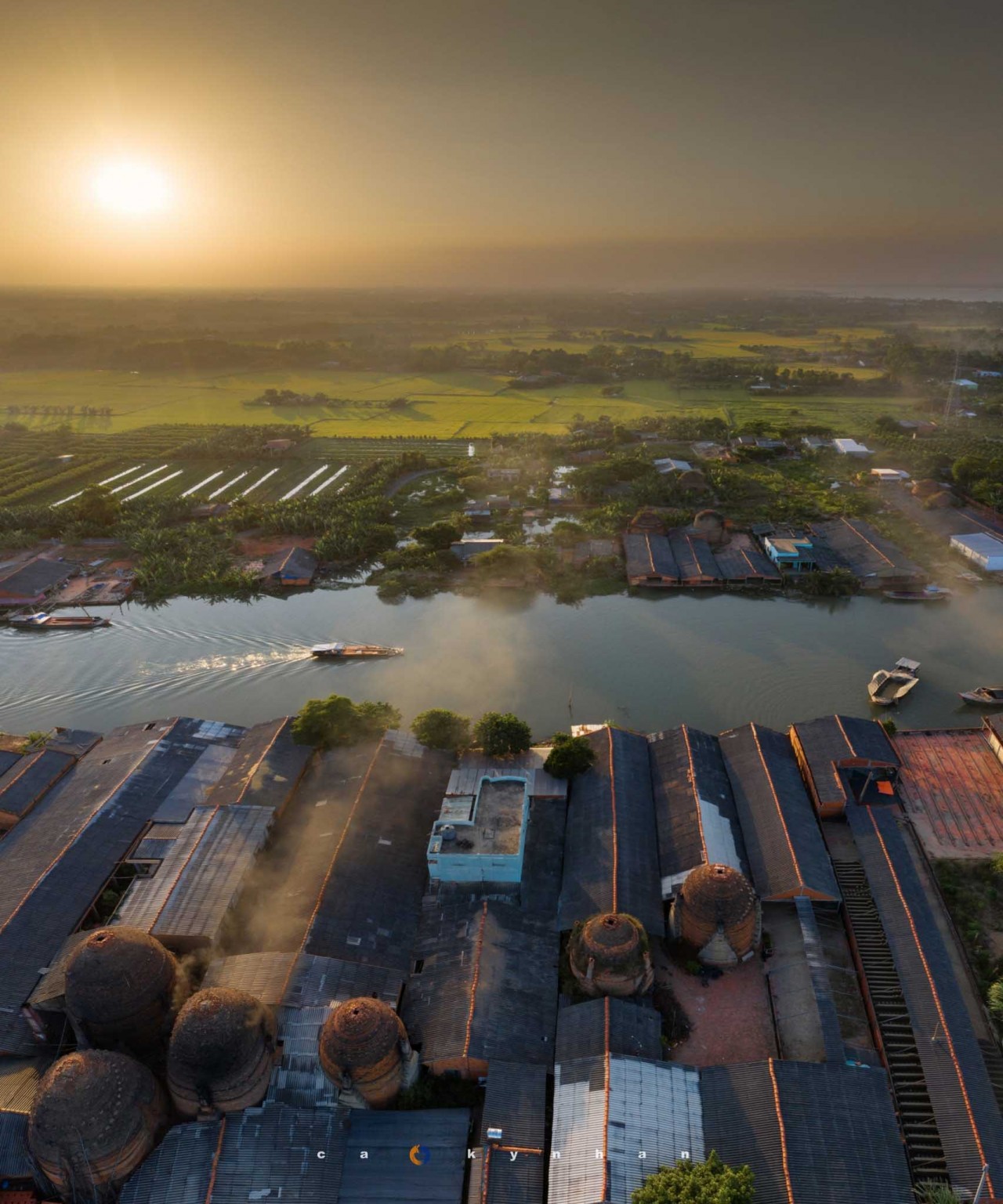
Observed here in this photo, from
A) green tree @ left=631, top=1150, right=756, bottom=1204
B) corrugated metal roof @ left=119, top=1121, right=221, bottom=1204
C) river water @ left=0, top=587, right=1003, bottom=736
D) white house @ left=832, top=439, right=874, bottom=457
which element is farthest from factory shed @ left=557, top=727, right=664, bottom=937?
white house @ left=832, top=439, right=874, bottom=457

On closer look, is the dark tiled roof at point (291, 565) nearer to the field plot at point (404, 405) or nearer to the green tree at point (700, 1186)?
the field plot at point (404, 405)

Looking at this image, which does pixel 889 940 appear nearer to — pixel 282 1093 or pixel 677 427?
pixel 282 1093

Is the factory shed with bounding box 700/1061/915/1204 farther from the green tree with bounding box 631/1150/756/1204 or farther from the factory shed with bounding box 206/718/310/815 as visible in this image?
the factory shed with bounding box 206/718/310/815

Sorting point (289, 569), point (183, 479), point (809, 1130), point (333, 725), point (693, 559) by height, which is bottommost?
point (809, 1130)

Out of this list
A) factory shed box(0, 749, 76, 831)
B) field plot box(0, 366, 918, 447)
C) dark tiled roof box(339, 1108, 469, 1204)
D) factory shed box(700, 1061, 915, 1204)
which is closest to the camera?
factory shed box(700, 1061, 915, 1204)

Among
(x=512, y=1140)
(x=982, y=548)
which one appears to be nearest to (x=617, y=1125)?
(x=512, y=1140)

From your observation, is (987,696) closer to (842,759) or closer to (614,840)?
(842,759)

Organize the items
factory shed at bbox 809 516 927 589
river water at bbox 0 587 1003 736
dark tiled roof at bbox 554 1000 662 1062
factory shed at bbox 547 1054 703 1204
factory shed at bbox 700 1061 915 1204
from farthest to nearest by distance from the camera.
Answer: factory shed at bbox 809 516 927 589 → river water at bbox 0 587 1003 736 → dark tiled roof at bbox 554 1000 662 1062 → factory shed at bbox 547 1054 703 1204 → factory shed at bbox 700 1061 915 1204
